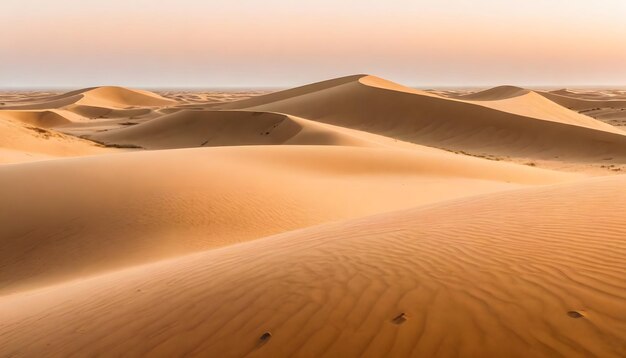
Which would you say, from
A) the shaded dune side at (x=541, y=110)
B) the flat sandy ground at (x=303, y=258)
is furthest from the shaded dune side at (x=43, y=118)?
the shaded dune side at (x=541, y=110)

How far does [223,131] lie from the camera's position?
3300 cm

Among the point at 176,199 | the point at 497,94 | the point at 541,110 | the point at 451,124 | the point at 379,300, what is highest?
the point at 497,94

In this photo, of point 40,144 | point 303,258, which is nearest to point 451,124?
point 40,144

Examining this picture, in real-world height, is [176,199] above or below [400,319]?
below

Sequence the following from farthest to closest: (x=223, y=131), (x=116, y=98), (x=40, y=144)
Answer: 1. (x=116, y=98)
2. (x=223, y=131)
3. (x=40, y=144)

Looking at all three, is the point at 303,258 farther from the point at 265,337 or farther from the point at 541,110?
the point at 541,110

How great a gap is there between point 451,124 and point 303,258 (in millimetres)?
33402

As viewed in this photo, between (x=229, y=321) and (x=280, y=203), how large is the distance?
323 inches

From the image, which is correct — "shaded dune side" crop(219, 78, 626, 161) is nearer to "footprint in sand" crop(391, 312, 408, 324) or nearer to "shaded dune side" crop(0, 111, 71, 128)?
"shaded dune side" crop(0, 111, 71, 128)

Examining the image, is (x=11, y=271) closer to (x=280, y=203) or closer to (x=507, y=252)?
(x=280, y=203)

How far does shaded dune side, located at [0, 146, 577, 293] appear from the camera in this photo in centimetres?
908

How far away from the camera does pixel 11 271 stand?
841 cm

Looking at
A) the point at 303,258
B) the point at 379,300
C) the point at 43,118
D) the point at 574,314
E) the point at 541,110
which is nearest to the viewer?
the point at 574,314

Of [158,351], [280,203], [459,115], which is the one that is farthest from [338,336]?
[459,115]
